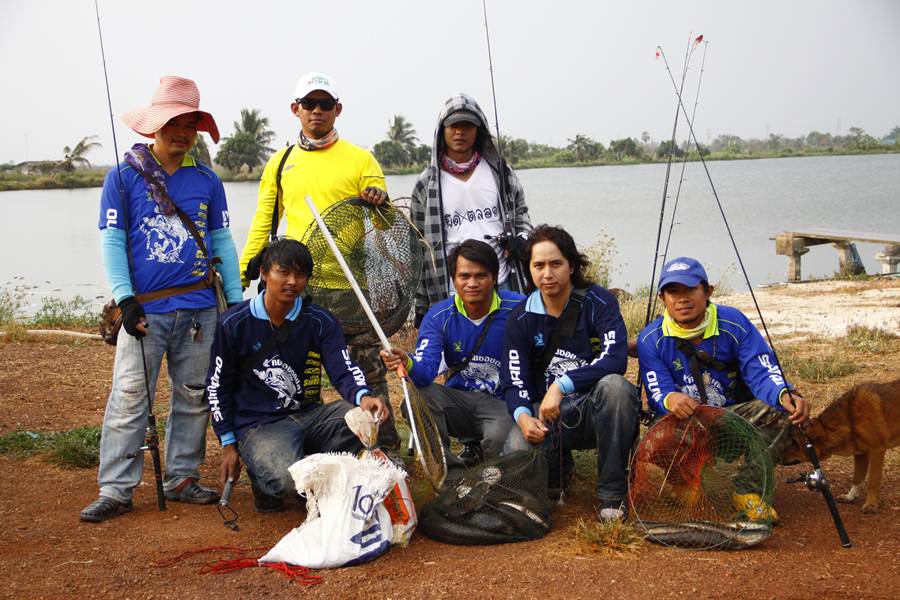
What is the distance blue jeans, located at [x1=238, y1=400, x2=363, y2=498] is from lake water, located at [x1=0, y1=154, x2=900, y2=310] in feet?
17.0

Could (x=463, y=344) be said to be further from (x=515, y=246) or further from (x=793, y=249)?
(x=793, y=249)

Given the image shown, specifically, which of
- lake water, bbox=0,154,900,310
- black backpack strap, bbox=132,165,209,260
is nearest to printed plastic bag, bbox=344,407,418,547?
black backpack strap, bbox=132,165,209,260

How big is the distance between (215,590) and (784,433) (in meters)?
2.81

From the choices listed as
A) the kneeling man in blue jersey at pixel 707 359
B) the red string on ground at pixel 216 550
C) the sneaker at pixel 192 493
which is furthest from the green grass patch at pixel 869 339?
the red string on ground at pixel 216 550

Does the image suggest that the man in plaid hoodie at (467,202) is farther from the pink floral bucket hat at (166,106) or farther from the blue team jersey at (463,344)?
the pink floral bucket hat at (166,106)

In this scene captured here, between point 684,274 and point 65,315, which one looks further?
point 65,315

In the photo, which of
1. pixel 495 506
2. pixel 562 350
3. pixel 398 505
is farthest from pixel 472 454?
pixel 398 505

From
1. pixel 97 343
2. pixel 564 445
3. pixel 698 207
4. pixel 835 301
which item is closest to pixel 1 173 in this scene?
pixel 698 207

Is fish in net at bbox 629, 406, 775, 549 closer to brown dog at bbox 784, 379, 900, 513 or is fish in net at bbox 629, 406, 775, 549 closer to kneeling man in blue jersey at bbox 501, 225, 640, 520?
kneeling man in blue jersey at bbox 501, 225, 640, 520

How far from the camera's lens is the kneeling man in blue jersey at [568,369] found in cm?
439

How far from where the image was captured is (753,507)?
413 centimetres

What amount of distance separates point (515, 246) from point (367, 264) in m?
0.93

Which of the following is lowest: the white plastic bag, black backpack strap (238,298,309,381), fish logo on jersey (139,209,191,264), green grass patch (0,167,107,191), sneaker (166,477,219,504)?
sneaker (166,477,219,504)

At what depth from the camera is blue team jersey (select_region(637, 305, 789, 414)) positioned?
443 centimetres
